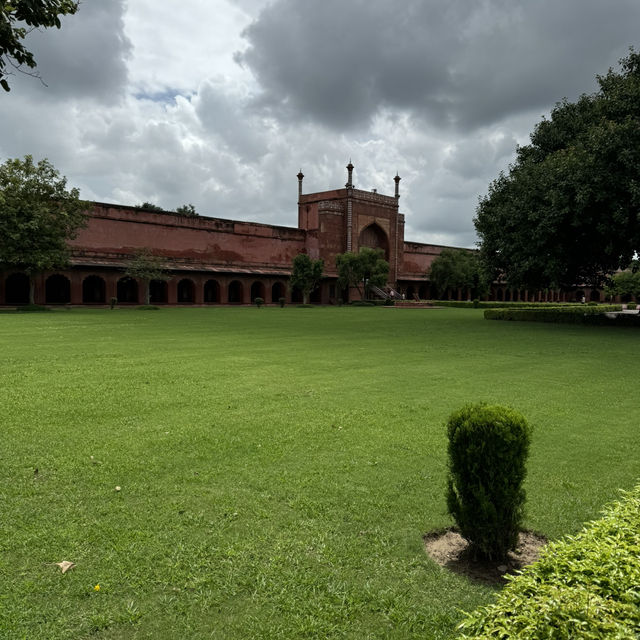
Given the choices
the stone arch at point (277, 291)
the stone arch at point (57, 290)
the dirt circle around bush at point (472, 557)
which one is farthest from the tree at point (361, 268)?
the dirt circle around bush at point (472, 557)

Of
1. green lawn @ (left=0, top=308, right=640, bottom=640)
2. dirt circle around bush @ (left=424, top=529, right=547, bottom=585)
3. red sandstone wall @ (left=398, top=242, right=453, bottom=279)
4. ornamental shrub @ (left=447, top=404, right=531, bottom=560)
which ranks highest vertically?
red sandstone wall @ (left=398, top=242, right=453, bottom=279)

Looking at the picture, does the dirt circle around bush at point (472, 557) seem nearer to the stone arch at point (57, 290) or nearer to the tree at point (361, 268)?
the stone arch at point (57, 290)

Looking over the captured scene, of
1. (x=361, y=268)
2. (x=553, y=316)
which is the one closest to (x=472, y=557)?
(x=553, y=316)

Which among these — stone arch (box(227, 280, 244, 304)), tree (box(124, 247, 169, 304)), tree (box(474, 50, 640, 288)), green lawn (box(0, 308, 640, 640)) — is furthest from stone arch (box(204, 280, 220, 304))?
green lawn (box(0, 308, 640, 640))

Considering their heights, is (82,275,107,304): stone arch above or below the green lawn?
above

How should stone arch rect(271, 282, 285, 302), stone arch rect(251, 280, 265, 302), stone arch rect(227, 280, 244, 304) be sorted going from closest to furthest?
stone arch rect(227, 280, 244, 304)
stone arch rect(251, 280, 265, 302)
stone arch rect(271, 282, 285, 302)

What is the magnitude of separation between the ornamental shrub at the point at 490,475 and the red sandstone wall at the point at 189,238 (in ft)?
129

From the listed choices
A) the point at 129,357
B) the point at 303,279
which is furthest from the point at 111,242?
the point at 129,357

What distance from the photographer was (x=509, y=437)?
9.30 ft

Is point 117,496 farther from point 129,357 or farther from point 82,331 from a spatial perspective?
point 82,331

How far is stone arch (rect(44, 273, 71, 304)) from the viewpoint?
120 ft

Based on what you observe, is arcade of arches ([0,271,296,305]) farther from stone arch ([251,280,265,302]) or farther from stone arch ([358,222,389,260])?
stone arch ([358,222,389,260])

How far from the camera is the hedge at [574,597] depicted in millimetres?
1501

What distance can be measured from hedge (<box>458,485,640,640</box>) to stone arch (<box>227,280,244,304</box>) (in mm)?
42584
